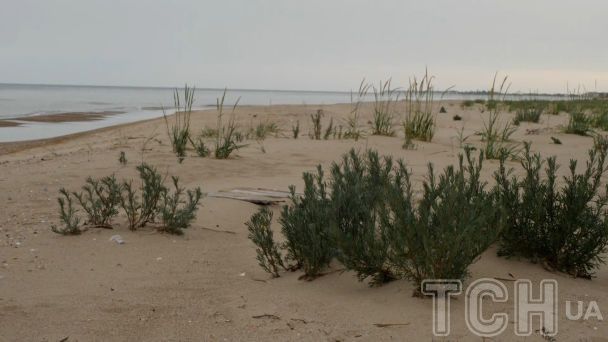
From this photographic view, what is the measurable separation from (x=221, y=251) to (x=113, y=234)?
2.54 feet

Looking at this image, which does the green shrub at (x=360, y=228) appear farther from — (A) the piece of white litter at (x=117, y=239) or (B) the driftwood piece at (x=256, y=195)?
(B) the driftwood piece at (x=256, y=195)

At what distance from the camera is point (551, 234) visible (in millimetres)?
2998

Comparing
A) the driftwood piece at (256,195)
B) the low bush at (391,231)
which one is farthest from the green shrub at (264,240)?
the driftwood piece at (256,195)

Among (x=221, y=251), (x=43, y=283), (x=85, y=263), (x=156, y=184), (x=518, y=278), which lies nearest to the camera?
(x=518, y=278)

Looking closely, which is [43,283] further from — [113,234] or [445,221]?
[445,221]

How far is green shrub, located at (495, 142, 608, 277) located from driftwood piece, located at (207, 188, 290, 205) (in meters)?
2.30

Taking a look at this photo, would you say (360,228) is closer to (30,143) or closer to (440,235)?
(440,235)

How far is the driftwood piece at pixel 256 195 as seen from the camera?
16.5 feet

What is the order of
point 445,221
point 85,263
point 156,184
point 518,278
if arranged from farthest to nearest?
1. point 156,184
2. point 85,263
3. point 518,278
4. point 445,221

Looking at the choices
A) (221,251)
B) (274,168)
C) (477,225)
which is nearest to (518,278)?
(477,225)

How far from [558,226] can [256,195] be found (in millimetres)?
2779

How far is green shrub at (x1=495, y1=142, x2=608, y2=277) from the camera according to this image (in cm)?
291

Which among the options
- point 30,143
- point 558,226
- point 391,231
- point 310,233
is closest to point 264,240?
point 310,233

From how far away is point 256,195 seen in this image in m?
5.18
